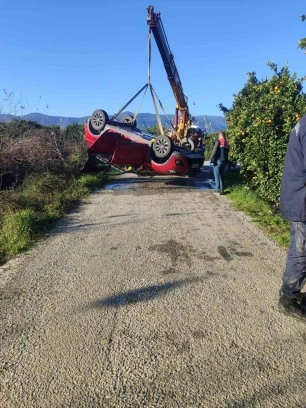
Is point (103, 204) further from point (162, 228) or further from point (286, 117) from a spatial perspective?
point (286, 117)

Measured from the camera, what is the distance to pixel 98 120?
39.9 ft

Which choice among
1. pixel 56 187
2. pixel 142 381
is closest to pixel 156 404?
pixel 142 381

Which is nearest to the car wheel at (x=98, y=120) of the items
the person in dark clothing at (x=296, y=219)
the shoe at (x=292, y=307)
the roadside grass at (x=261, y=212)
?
the roadside grass at (x=261, y=212)

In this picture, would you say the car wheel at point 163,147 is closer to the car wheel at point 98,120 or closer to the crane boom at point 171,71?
the car wheel at point 98,120

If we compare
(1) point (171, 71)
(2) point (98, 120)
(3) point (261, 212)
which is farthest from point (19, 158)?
(1) point (171, 71)

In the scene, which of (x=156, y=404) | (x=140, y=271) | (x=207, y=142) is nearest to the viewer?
(x=156, y=404)

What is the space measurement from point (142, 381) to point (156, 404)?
23 cm

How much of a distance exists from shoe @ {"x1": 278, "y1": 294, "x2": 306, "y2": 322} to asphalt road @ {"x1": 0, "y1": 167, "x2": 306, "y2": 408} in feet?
0.22

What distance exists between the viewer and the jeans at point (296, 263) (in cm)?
331

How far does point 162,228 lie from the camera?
20.6ft

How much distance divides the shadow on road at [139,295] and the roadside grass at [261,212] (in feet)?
7.15

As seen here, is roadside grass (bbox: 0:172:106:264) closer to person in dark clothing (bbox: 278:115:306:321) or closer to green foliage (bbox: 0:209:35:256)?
green foliage (bbox: 0:209:35:256)

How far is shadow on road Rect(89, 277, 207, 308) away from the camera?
11.8ft

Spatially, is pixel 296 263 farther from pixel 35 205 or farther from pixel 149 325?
pixel 35 205
